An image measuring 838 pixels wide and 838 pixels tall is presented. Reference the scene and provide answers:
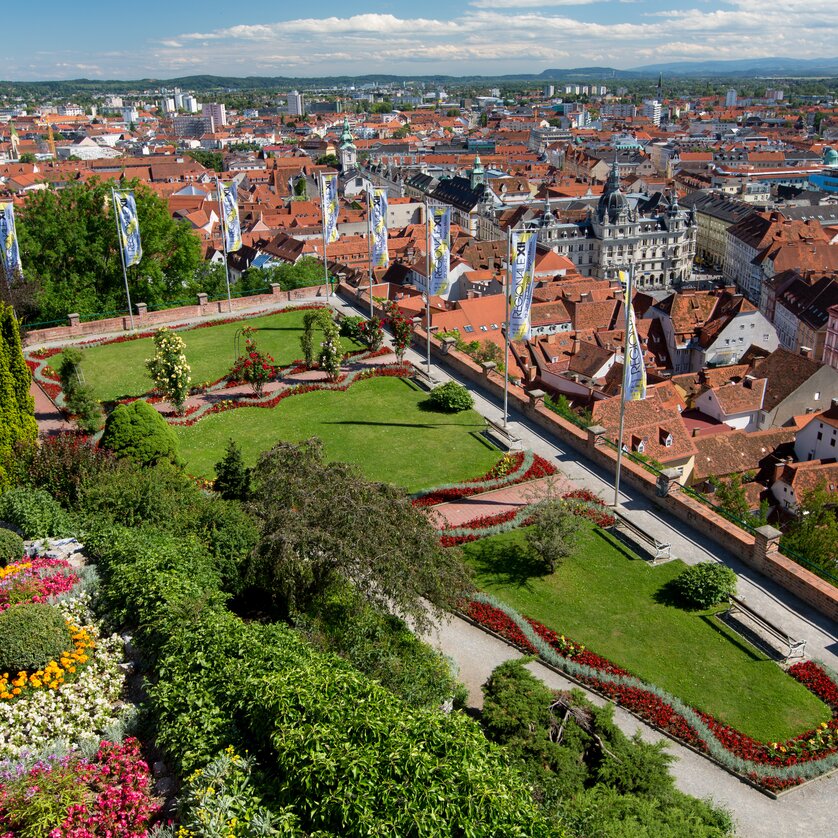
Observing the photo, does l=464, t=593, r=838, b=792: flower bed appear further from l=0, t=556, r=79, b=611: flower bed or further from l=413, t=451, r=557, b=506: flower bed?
l=0, t=556, r=79, b=611: flower bed

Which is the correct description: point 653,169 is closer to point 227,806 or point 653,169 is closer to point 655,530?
point 655,530

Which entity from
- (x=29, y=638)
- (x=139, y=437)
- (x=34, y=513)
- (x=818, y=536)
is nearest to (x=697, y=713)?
(x=818, y=536)

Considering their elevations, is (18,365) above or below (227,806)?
above

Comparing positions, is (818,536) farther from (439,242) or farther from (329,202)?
(329,202)

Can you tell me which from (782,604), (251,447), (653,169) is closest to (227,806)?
(782,604)

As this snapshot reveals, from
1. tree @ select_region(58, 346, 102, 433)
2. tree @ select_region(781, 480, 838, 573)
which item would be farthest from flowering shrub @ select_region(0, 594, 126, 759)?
tree @ select_region(781, 480, 838, 573)
